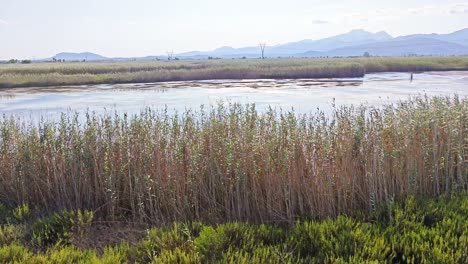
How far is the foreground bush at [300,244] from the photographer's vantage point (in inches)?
152

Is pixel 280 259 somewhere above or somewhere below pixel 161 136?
below

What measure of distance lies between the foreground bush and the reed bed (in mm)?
609

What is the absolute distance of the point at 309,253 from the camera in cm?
412

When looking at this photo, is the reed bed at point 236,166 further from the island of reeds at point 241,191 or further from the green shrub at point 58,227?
the green shrub at point 58,227

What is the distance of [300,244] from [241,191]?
1429 millimetres

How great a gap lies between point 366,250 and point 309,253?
1.82ft

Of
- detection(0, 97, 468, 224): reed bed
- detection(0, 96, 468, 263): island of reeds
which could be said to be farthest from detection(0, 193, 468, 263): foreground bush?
detection(0, 97, 468, 224): reed bed

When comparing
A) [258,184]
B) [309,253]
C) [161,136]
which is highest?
[161,136]

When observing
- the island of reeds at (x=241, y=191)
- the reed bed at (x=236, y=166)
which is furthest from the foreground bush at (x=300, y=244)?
the reed bed at (x=236, y=166)

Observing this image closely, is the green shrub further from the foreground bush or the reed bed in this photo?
the reed bed

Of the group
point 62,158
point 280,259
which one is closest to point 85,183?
point 62,158

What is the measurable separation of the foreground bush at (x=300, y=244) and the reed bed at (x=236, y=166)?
609 millimetres

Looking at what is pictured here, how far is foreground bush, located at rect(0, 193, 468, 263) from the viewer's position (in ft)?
12.7

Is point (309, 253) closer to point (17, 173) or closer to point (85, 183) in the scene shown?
point (85, 183)
